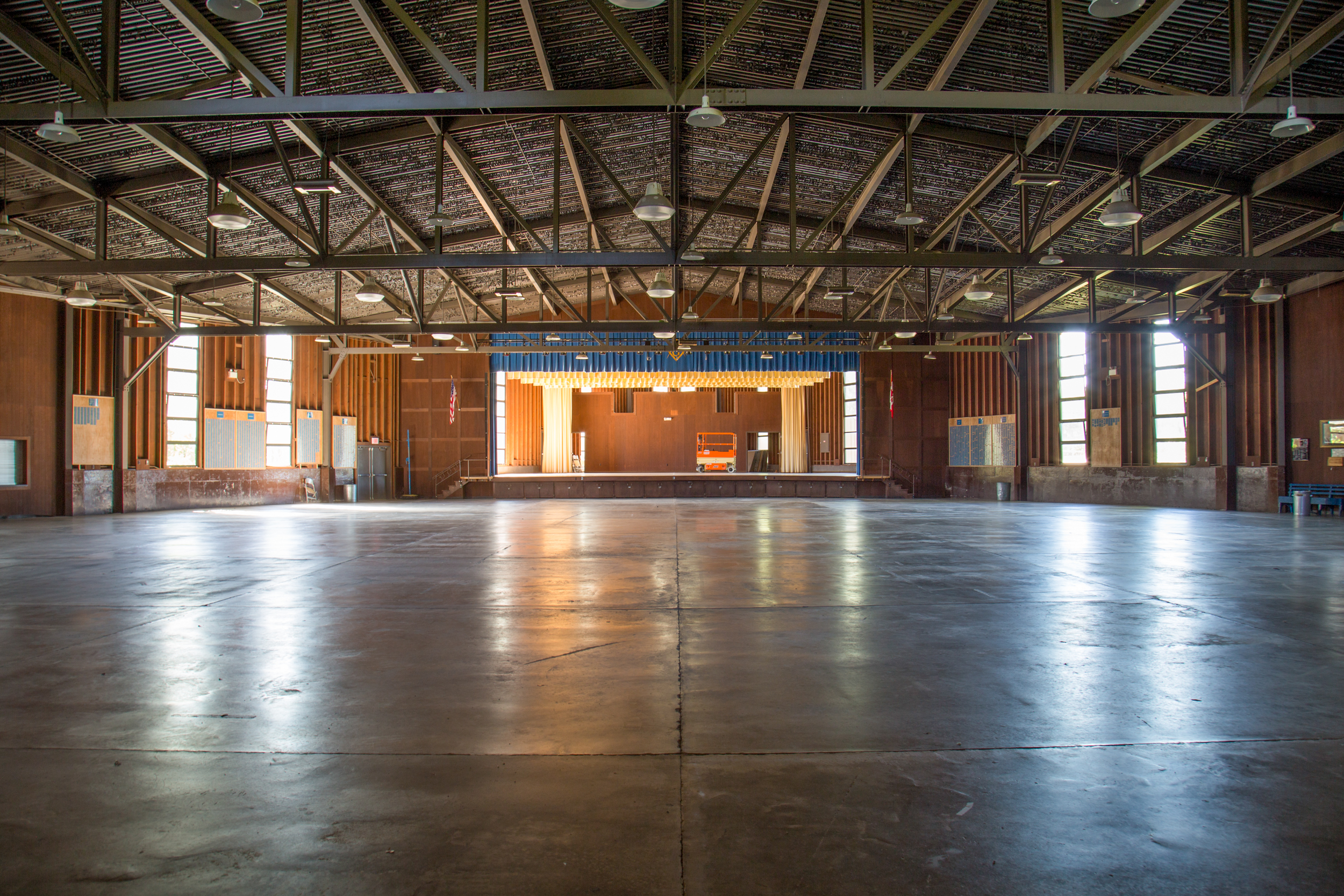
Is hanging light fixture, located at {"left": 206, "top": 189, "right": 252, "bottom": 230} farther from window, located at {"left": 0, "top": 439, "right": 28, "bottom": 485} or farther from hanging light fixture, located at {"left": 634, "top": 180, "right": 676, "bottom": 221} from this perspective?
window, located at {"left": 0, "top": 439, "right": 28, "bottom": 485}

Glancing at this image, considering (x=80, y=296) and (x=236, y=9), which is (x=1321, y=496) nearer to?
(x=236, y=9)

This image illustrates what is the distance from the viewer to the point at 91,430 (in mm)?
21156

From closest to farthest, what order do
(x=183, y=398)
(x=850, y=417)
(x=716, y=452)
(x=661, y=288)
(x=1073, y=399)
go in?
1. (x=661, y=288)
2. (x=183, y=398)
3. (x=1073, y=399)
4. (x=850, y=417)
5. (x=716, y=452)

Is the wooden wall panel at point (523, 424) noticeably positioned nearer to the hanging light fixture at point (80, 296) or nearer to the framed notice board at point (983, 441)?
the framed notice board at point (983, 441)

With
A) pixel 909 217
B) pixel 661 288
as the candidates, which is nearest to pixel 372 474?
pixel 661 288

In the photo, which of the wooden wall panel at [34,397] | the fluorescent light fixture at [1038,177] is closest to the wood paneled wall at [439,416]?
the wooden wall panel at [34,397]

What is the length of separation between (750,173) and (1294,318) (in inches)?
576

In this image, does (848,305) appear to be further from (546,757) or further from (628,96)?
(546,757)

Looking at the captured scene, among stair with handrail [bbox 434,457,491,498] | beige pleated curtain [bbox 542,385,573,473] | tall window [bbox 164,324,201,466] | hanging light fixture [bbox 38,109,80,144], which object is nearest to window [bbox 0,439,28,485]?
tall window [bbox 164,324,201,466]

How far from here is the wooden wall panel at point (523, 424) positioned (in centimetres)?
3669

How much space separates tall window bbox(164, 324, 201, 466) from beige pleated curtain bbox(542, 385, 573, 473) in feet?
60.1

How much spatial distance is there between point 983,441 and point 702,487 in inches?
441

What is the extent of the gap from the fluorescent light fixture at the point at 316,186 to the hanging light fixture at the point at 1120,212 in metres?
10.9

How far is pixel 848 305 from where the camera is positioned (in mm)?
29609
